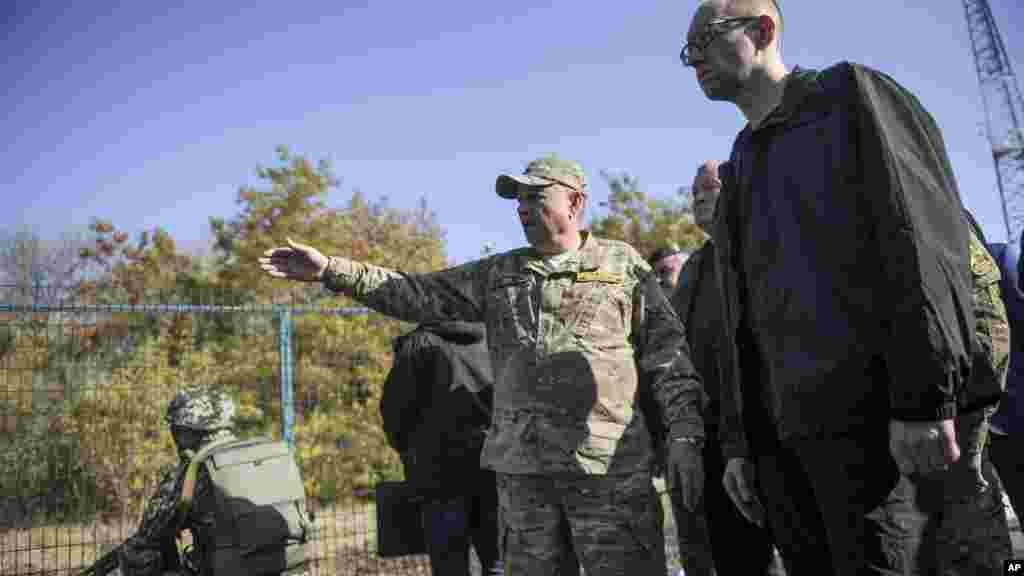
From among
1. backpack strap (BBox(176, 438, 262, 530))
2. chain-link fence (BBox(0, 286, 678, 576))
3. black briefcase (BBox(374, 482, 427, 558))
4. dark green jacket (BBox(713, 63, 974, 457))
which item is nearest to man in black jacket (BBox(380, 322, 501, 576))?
black briefcase (BBox(374, 482, 427, 558))

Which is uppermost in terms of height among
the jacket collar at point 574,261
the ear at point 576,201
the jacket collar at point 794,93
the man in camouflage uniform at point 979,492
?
the ear at point 576,201

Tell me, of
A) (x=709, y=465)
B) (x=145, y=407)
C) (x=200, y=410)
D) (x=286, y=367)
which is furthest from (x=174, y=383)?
(x=709, y=465)

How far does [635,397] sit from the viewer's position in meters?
2.92

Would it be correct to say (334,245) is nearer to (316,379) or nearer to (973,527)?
(316,379)

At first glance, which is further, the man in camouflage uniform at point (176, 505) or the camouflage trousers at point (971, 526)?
the man in camouflage uniform at point (176, 505)

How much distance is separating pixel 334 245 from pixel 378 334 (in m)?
4.62

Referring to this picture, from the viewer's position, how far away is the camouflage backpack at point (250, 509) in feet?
11.3

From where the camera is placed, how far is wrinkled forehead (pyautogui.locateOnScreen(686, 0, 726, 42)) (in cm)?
197

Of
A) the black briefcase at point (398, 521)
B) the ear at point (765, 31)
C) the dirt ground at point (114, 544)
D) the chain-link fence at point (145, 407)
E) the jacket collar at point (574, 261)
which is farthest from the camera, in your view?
the chain-link fence at point (145, 407)

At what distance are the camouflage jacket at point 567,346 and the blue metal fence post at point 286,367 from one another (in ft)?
11.9

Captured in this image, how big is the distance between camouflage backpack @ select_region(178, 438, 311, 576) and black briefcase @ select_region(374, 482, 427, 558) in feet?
2.24

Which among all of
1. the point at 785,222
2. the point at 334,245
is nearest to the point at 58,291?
the point at 785,222

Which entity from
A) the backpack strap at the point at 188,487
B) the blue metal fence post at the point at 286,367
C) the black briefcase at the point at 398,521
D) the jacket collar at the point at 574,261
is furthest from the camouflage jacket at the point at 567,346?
the blue metal fence post at the point at 286,367

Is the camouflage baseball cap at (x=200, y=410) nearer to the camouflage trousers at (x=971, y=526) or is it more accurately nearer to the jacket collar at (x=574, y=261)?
the jacket collar at (x=574, y=261)
